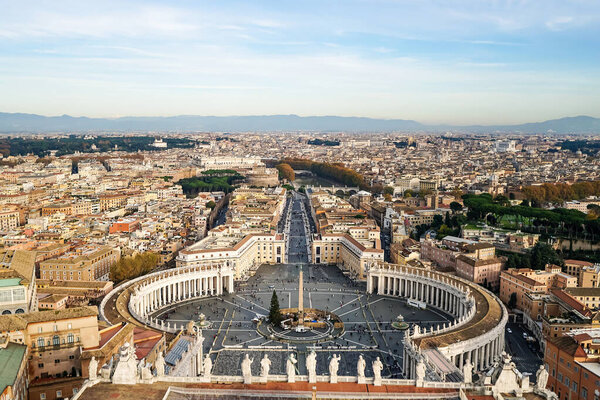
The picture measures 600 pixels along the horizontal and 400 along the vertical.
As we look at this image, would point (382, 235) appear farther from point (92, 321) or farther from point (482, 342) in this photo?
point (92, 321)

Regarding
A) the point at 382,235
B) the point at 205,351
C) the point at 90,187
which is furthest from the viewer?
the point at 90,187

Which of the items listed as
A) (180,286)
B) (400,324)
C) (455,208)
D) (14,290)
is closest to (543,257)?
(400,324)

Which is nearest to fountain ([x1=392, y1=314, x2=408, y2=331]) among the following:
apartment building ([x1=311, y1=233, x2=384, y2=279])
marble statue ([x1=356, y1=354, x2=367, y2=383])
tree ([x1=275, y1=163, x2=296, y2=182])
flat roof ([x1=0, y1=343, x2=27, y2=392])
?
apartment building ([x1=311, y1=233, x2=384, y2=279])

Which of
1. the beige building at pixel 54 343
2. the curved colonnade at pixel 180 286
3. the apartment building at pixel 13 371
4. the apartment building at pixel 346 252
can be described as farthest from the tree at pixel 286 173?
the apartment building at pixel 13 371

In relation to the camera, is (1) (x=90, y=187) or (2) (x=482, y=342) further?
(1) (x=90, y=187)

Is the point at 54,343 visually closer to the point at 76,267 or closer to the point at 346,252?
the point at 76,267

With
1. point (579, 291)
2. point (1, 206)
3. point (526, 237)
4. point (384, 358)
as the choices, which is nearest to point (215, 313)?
point (384, 358)

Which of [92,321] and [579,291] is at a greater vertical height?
[92,321]
